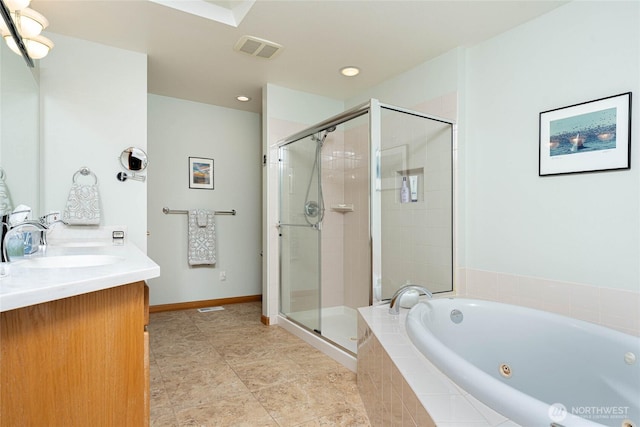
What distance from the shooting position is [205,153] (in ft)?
12.8

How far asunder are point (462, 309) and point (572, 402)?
0.59m

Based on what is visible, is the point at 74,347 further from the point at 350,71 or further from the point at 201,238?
the point at 201,238

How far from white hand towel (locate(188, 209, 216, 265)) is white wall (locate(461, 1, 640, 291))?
2658 mm

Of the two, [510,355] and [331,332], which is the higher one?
[510,355]

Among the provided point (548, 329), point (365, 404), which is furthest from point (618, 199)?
point (365, 404)

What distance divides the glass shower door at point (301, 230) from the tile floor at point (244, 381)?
1.00 ft

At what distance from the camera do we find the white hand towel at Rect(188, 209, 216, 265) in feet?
12.2

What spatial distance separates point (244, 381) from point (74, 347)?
1349mm

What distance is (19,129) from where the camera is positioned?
1.75 m

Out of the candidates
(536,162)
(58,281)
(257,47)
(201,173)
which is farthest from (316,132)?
(58,281)

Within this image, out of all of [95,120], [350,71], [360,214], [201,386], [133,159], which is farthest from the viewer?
[360,214]

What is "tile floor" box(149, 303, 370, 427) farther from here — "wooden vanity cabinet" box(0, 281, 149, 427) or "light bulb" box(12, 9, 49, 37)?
"light bulb" box(12, 9, 49, 37)

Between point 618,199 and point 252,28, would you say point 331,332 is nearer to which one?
point 618,199

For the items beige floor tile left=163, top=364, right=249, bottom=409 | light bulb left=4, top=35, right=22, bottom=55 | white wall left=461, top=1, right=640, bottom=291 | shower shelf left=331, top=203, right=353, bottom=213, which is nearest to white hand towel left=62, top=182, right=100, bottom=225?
light bulb left=4, top=35, right=22, bottom=55
